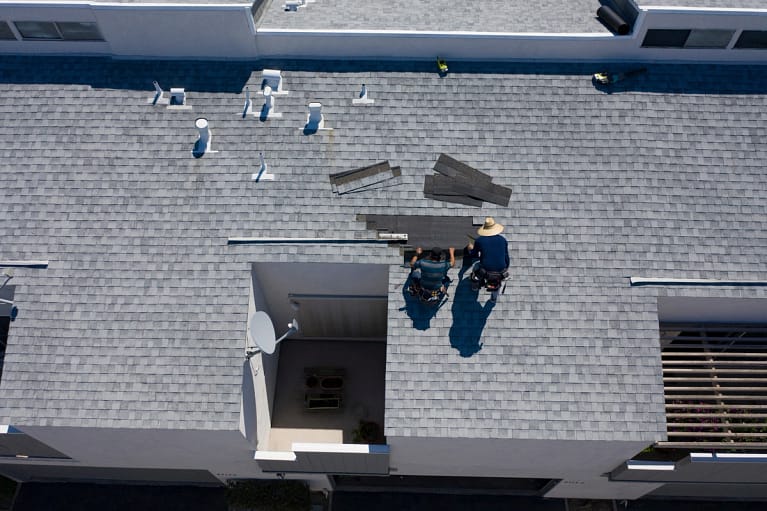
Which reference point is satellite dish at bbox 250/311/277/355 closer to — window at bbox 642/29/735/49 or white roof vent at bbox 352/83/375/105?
white roof vent at bbox 352/83/375/105

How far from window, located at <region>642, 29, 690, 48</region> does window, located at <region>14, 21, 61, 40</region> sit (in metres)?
20.8

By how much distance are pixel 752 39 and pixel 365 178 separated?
1426 cm

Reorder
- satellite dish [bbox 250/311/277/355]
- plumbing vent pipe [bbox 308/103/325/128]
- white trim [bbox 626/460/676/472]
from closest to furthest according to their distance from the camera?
satellite dish [bbox 250/311/277/355] < white trim [bbox 626/460/676/472] < plumbing vent pipe [bbox 308/103/325/128]

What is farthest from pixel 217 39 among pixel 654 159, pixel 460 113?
pixel 654 159

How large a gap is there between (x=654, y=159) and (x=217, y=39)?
15.5 m

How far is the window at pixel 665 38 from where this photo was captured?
1962 cm

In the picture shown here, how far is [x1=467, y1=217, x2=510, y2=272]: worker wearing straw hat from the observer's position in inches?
632

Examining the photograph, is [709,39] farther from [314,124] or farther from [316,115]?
[314,124]

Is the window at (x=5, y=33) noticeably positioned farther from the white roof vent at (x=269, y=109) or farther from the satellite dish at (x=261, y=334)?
the satellite dish at (x=261, y=334)

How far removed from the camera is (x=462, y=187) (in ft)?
60.4

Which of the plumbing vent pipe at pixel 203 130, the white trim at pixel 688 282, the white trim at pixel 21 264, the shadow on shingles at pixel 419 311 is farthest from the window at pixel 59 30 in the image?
the white trim at pixel 688 282

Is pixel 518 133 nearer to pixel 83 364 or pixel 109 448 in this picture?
pixel 83 364

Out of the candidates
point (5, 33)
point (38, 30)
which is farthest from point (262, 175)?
point (5, 33)

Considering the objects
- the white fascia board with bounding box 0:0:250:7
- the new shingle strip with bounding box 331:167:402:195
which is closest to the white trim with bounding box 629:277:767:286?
the new shingle strip with bounding box 331:167:402:195
